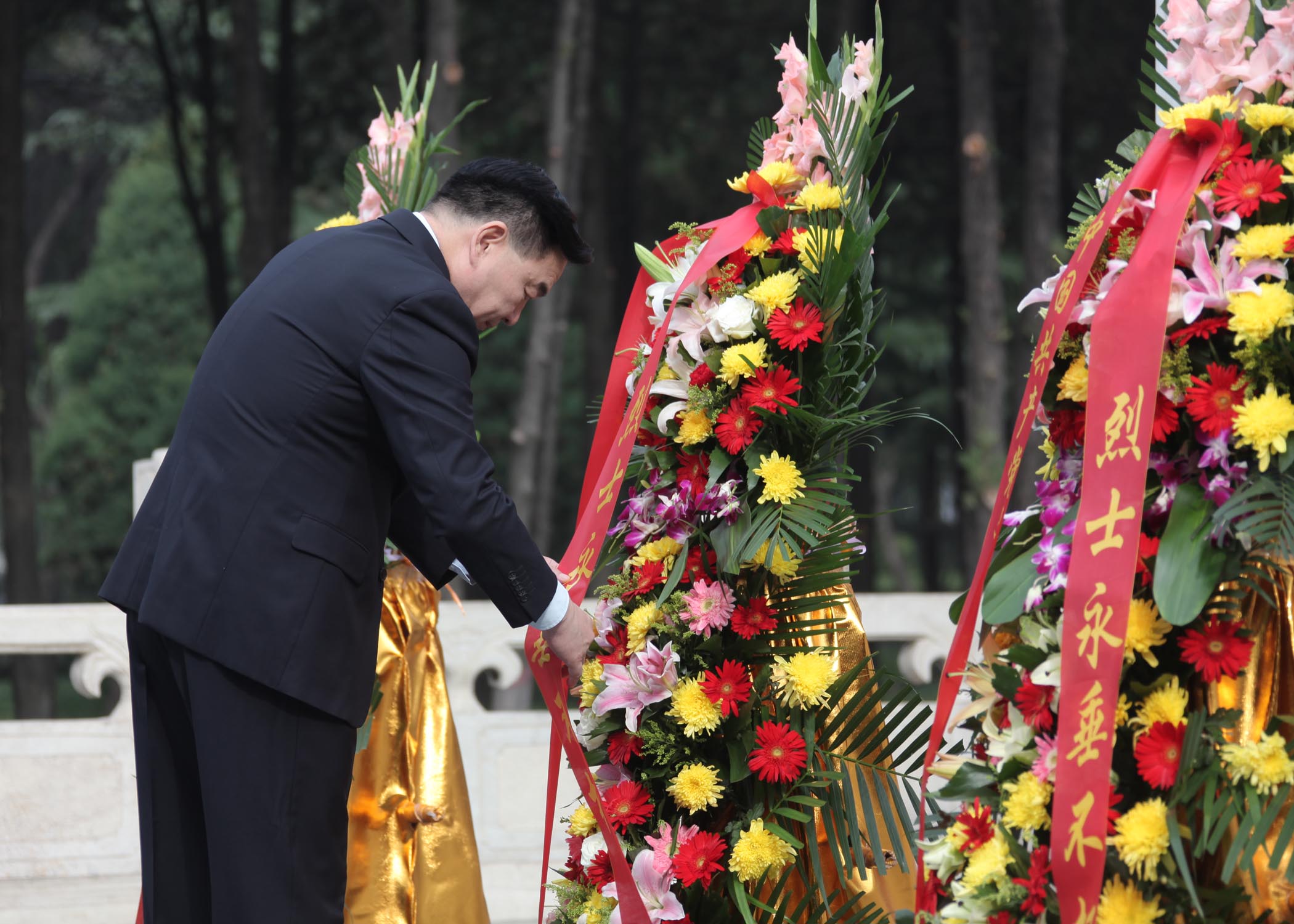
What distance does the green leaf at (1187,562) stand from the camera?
5.51 feet

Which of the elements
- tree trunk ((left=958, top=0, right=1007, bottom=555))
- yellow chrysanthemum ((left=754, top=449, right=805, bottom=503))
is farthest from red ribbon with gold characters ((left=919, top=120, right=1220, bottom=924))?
tree trunk ((left=958, top=0, right=1007, bottom=555))

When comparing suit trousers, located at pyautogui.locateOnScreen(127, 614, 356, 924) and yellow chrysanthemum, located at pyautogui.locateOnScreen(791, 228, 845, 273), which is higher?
yellow chrysanthemum, located at pyautogui.locateOnScreen(791, 228, 845, 273)

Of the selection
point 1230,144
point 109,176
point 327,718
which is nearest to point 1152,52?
point 1230,144

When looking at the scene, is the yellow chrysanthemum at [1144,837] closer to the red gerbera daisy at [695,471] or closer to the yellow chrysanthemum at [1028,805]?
the yellow chrysanthemum at [1028,805]

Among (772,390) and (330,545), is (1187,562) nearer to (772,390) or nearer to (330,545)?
(772,390)

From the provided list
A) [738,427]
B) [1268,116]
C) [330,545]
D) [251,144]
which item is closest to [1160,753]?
[1268,116]

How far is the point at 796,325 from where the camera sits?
240 centimetres

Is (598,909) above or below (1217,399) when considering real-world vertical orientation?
below

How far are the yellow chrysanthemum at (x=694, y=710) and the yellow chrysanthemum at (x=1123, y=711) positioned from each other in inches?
30.9

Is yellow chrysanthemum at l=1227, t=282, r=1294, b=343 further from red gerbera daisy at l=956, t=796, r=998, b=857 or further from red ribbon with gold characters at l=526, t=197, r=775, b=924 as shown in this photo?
red ribbon with gold characters at l=526, t=197, r=775, b=924

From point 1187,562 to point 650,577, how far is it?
106cm

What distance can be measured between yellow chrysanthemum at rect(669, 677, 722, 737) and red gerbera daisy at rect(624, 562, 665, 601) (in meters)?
0.20

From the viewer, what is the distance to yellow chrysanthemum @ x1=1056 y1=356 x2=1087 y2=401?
1.93 metres

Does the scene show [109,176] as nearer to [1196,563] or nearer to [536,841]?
[536,841]
